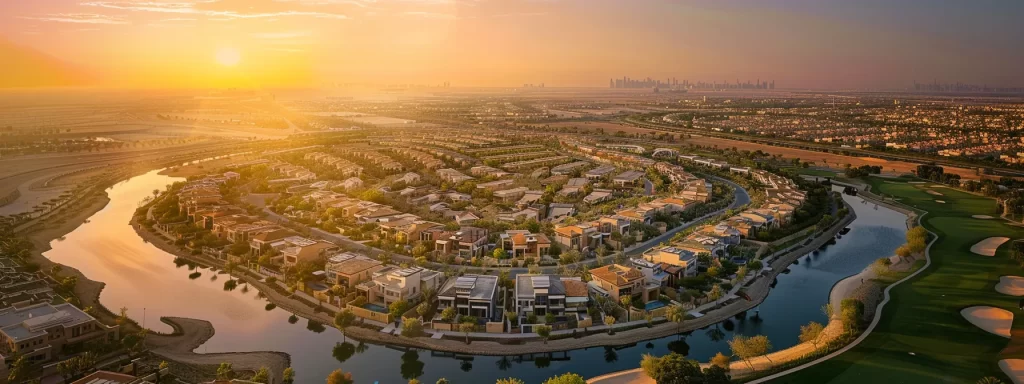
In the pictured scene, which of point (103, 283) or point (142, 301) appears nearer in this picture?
point (142, 301)

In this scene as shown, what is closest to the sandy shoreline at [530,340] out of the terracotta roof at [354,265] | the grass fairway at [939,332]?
the terracotta roof at [354,265]

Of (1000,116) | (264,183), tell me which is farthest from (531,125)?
(1000,116)

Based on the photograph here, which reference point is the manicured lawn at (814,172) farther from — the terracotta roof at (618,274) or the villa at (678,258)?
the terracotta roof at (618,274)

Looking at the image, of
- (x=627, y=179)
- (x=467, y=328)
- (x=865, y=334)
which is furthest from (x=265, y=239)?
(x=627, y=179)

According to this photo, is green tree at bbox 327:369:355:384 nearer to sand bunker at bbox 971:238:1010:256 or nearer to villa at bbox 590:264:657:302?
villa at bbox 590:264:657:302

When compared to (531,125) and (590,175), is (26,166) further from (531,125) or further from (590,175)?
(531,125)

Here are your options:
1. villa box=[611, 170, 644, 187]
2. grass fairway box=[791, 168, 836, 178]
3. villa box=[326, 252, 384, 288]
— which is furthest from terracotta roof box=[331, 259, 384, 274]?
grass fairway box=[791, 168, 836, 178]
